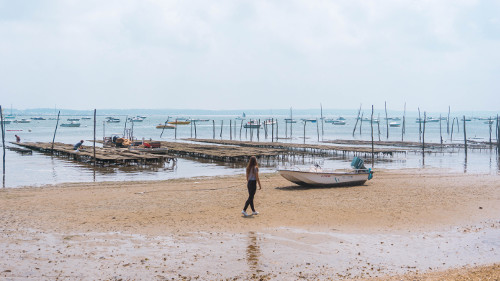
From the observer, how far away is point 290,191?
1848cm

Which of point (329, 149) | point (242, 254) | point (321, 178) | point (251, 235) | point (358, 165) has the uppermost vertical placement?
point (329, 149)

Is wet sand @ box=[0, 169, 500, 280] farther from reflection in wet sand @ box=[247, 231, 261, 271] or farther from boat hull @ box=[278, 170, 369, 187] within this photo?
boat hull @ box=[278, 170, 369, 187]

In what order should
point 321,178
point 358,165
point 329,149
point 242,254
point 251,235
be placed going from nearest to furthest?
point 242,254, point 251,235, point 321,178, point 358,165, point 329,149

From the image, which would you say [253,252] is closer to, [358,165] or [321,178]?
[321,178]

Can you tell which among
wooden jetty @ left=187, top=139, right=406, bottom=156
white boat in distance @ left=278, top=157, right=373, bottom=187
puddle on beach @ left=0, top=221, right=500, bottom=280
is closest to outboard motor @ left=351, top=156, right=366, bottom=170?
white boat in distance @ left=278, top=157, right=373, bottom=187

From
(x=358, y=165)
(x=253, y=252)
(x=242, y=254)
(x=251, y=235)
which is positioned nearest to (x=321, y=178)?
(x=358, y=165)

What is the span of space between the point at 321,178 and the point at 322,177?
6cm

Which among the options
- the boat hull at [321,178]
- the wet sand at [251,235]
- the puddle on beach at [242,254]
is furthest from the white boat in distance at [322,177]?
the puddle on beach at [242,254]

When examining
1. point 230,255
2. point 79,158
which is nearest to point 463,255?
point 230,255

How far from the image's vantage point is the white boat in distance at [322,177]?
1913cm

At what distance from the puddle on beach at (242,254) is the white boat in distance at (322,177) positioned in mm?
7338

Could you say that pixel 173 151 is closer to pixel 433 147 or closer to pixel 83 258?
pixel 433 147

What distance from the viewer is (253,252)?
9891mm

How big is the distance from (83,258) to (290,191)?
405 inches
